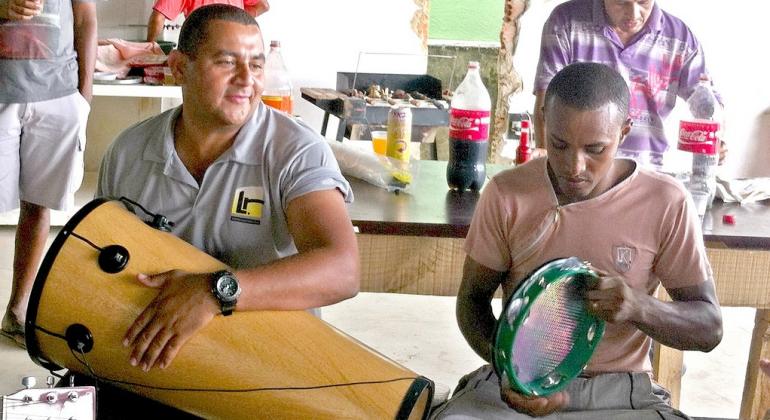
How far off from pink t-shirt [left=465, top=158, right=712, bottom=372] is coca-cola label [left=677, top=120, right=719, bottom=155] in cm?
63

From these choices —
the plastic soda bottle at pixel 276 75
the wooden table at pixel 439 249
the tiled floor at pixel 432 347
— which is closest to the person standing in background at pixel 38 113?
the tiled floor at pixel 432 347

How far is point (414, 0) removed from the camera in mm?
6383

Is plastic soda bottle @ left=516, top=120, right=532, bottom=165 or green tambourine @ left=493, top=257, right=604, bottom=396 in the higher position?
→ plastic soda bottle @ left=516, top=120, right=532, bottom=165

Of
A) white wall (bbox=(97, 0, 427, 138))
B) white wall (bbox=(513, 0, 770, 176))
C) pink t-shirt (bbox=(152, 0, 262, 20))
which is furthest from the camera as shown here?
white wall (bbox=(97, 0, 427, 138))

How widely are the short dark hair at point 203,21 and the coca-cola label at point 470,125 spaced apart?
0.81 m

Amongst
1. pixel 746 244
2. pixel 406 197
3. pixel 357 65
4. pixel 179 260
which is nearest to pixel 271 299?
pixel 179 260

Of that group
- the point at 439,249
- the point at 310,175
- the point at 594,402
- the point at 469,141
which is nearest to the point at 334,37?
the point at 469,141

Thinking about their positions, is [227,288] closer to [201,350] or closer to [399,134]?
[201,350]

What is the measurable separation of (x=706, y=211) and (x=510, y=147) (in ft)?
12.1

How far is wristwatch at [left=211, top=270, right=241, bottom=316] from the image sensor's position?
1812mm

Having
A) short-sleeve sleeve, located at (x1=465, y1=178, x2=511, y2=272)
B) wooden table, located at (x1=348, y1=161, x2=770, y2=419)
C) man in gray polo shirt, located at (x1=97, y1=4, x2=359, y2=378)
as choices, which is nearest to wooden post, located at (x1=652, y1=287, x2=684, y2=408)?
wooden table, located at (x1=348, y1=161, x2=770, y2=419)

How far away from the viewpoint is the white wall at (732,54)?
19.9ft

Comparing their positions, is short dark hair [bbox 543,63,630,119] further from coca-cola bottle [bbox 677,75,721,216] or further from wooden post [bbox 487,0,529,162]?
wooden post [bbox 487,0,529,162]

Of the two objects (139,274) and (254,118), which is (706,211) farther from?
(139,274)
